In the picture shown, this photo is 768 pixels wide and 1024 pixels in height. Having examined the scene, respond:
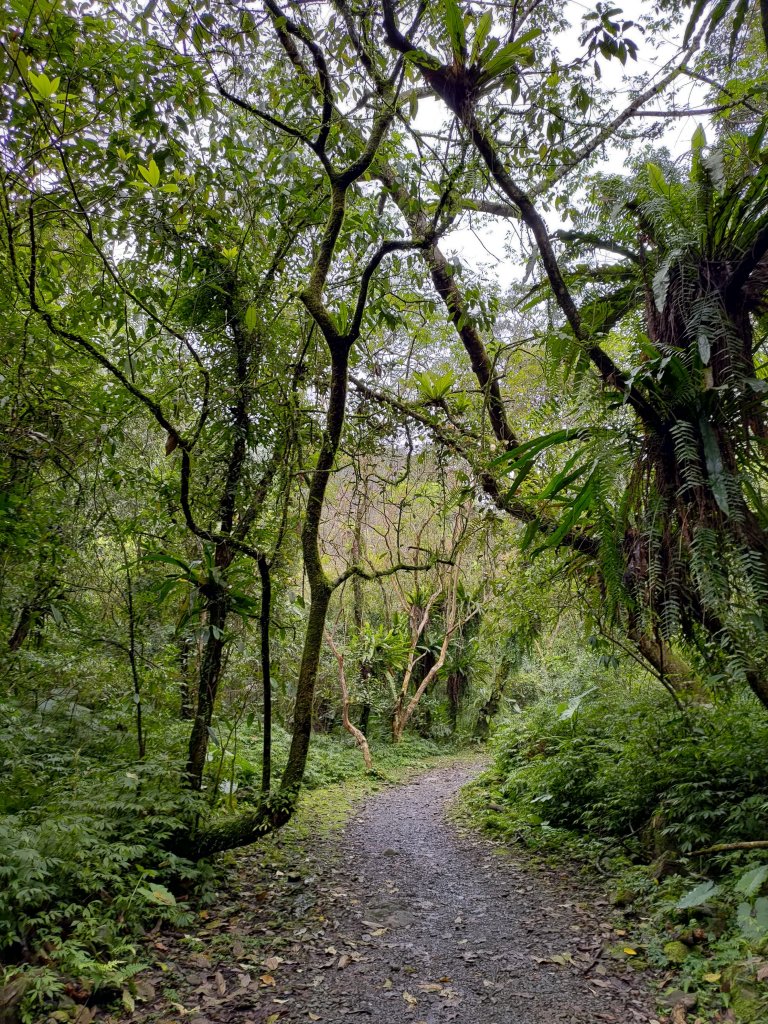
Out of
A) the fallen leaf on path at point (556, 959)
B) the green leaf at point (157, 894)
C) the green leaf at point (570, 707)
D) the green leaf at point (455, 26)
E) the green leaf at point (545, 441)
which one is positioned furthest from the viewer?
the green leaf at point (570, 707)

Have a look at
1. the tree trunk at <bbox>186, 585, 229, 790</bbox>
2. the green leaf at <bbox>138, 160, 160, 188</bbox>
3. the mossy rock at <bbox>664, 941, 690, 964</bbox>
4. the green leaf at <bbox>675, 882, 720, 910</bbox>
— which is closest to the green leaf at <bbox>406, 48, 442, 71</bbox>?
the green leaf at <bbox>138, 160, 160, 188</bbox>

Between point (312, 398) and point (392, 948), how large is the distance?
4.04 meters

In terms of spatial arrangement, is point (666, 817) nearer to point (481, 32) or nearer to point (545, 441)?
point (545, 441)

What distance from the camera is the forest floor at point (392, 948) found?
2570mm

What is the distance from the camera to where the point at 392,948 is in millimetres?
3186

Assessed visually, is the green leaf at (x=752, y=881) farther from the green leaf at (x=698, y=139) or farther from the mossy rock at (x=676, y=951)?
the green leaf at (x=698, y=139)

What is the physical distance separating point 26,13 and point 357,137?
1.70 m

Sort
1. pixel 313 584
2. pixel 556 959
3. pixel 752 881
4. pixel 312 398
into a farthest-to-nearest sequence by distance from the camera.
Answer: pixel 312 398 < pixel 313 584 < pixel 556 959 < pixel 752 881

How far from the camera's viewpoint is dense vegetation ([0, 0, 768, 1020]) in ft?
8.56

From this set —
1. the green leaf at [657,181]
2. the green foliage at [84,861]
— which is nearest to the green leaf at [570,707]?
the green foliage at [84,861]

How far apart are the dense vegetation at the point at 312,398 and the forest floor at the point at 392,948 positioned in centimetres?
32

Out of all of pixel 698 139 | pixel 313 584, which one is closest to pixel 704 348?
pixel 698 139

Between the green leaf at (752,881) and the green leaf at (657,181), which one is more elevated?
the green leaf at (657,181)

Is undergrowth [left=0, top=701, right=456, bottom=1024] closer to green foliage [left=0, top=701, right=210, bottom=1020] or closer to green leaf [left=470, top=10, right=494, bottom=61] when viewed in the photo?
green foliage [left=0, top=701, right=210, bottom=1020]
